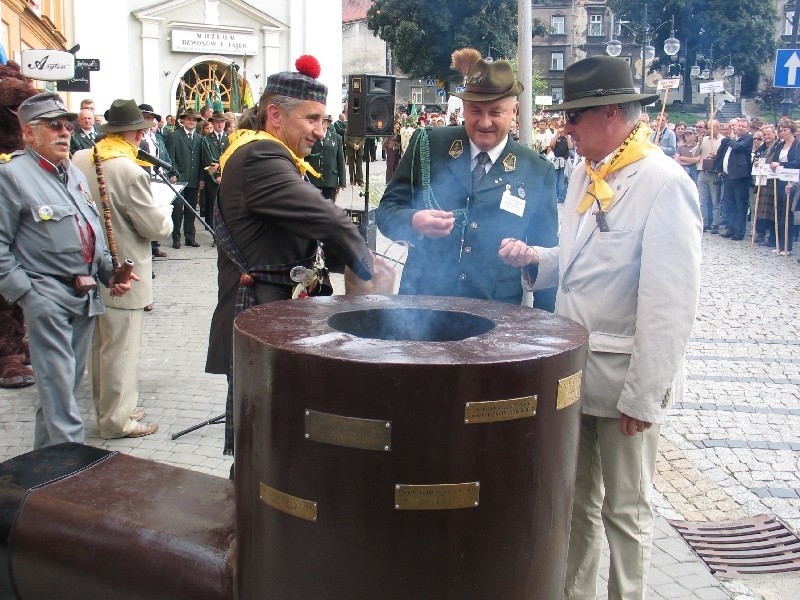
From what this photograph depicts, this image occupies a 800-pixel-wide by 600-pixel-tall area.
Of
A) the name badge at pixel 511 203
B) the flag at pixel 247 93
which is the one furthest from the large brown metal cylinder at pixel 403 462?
the flag at pixel 247 93

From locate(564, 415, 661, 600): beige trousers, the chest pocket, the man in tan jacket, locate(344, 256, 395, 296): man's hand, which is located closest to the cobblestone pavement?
the man in tan jacket

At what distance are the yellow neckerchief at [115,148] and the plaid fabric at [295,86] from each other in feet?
6.45

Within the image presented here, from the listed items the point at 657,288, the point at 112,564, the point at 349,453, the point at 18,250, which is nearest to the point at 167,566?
the point at 112,564

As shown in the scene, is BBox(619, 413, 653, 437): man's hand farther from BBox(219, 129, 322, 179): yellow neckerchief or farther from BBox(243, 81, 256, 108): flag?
BBox(243, 81, 256, 108): flag

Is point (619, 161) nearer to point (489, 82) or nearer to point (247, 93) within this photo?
point (489, 82)

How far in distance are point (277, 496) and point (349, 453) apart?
0.87 feet

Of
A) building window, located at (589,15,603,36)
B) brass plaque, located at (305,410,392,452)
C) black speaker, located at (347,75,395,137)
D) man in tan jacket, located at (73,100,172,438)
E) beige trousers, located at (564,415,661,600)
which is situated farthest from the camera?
building window, located at (589,15,603,36)

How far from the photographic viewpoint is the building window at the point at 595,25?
66500 mm

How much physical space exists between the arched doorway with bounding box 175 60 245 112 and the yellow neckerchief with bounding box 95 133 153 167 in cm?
2039

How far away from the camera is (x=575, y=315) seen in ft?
8.82

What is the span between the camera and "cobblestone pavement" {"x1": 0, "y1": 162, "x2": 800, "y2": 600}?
387 centimetres

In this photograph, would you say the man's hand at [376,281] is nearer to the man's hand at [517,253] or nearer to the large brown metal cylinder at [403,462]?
the man's hand at [517,253]

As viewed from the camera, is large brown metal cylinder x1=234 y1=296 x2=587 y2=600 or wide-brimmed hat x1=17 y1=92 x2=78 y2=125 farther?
wide-brimmed hat x1=17 y1=92 x2=78 y2=125

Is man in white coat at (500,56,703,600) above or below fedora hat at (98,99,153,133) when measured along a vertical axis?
below
